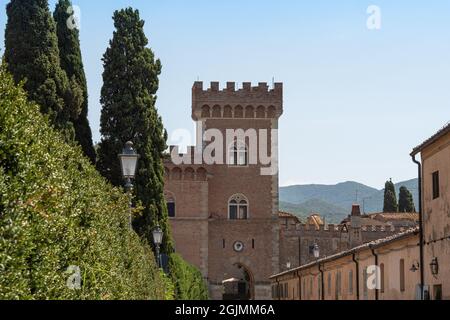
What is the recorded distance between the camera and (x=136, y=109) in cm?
3375

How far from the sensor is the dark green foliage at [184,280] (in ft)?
122

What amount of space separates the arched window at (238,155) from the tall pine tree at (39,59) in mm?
39817

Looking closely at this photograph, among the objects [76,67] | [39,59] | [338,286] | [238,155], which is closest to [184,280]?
[338,286]

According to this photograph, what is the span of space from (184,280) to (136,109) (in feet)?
36.3

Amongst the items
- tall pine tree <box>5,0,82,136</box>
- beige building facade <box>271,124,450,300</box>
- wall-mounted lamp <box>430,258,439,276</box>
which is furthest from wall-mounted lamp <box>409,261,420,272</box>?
tall pine tree <box>5,0,82,136</box>

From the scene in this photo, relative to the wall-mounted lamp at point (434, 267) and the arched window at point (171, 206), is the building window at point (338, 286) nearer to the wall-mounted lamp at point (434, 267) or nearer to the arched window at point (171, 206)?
the wall-mounted lamp at point (434, 267)

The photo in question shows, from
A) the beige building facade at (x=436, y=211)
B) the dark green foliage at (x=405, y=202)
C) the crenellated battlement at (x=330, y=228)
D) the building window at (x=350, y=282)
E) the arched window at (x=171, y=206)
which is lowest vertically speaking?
the building window at (x=350, y=282)

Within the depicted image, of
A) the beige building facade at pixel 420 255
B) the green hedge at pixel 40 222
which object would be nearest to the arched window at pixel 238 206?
the beige building facade at pixel 420 255

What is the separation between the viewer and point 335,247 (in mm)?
68312

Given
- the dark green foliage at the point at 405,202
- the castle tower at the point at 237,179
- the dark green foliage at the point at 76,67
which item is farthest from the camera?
the dark green foliage at the point at 405,202

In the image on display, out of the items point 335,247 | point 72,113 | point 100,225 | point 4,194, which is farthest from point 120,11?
point 335,247

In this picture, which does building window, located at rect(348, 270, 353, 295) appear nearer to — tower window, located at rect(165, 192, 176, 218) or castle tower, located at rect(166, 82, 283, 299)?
castle tower, located at rect(166, 82, 283, 299)
